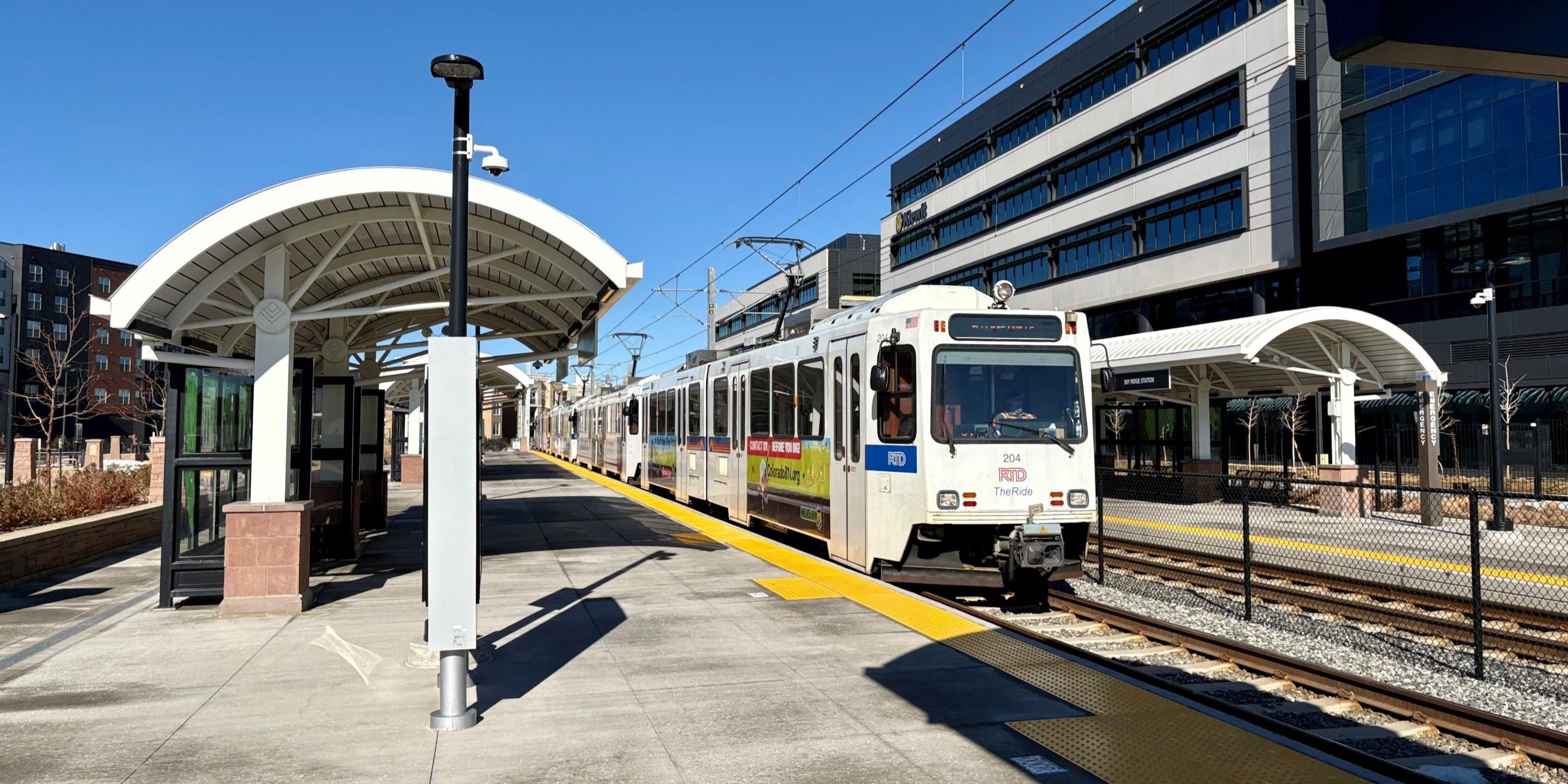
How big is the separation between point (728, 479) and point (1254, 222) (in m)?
29.7

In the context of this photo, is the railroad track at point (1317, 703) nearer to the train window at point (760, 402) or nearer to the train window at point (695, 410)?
the train window at point (760, 402)

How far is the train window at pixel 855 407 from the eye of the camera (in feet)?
38.8

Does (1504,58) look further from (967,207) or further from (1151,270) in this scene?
(967,207)

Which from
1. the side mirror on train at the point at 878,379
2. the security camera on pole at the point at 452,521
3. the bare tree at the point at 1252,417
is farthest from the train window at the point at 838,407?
the bare tree at the point at 1252,417

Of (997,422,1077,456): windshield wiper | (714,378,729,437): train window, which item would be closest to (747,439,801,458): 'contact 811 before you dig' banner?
(714,378,729,437): train window

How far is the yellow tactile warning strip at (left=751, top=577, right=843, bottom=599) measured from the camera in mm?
10703

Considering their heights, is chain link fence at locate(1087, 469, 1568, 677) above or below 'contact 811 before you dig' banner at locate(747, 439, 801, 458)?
below

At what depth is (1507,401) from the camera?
3048 cm

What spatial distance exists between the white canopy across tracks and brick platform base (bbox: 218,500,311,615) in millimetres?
15649

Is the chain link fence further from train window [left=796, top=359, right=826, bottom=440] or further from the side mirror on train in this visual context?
the side mirror on train

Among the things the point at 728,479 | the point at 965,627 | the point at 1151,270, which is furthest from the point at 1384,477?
the point at 965,627

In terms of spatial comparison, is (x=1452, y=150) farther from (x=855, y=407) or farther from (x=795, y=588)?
(x=795, y=588)

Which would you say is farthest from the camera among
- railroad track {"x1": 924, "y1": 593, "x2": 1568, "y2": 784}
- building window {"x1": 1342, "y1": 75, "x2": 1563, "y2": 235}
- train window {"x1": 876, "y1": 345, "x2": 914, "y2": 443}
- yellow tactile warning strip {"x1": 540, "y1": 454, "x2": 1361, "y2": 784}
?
building window {"x1": 1342, "y1": 75, "x2": 1563, "y2": 235}

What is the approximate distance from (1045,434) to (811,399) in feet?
11.6
